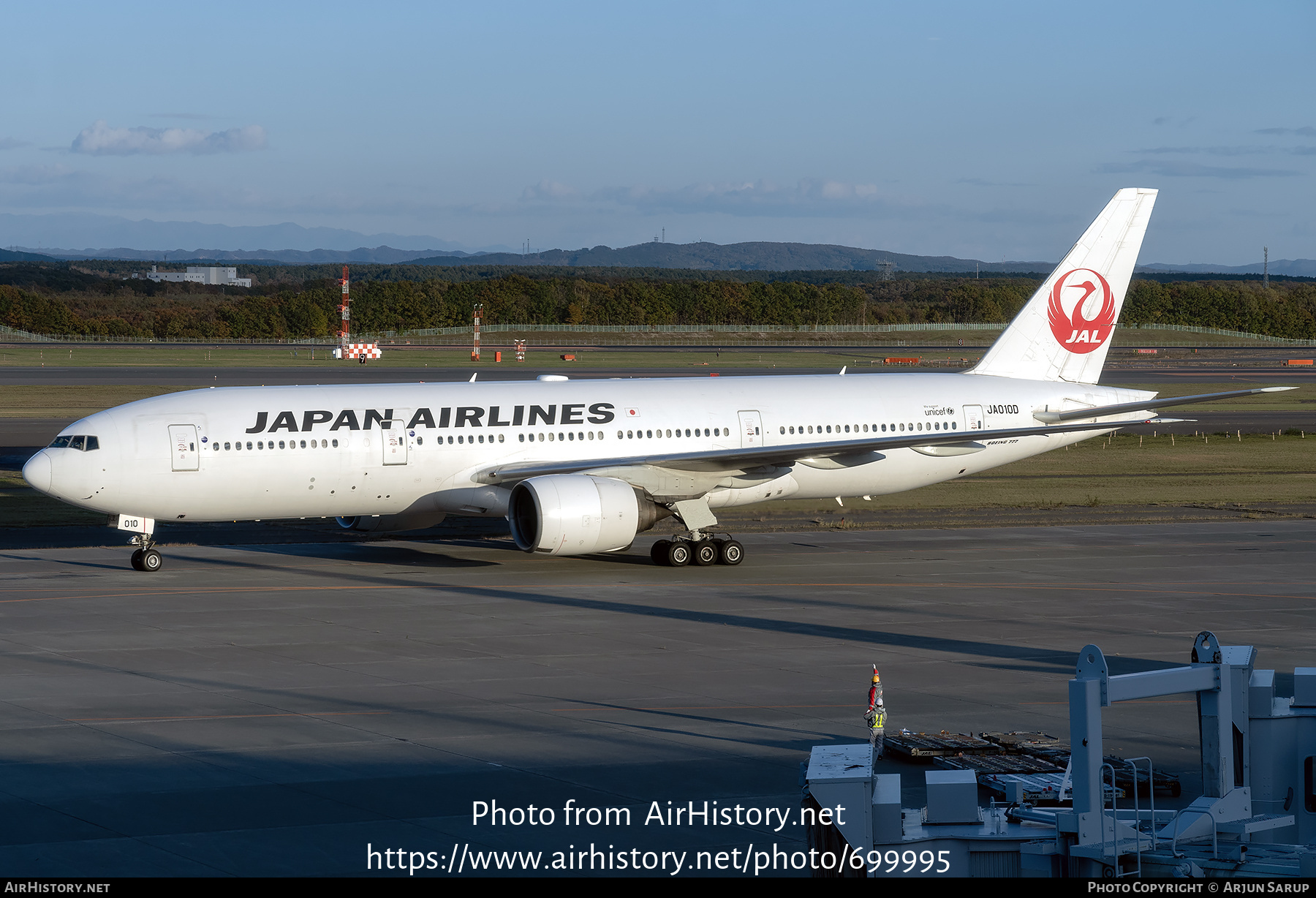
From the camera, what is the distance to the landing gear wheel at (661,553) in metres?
30.3

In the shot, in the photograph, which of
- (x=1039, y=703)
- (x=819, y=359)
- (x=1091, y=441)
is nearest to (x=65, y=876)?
(x=1039, y=703)

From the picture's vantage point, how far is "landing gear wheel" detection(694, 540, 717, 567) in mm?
30062

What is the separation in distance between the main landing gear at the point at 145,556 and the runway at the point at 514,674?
0.78ft

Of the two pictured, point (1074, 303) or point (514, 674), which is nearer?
point (514, 674)

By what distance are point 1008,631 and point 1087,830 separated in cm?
1391

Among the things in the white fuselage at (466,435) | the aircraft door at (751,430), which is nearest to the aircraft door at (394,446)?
the white fuselage at (466,435)

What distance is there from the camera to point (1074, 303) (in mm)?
35406

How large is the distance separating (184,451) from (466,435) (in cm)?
589

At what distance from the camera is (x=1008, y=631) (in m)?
23.2

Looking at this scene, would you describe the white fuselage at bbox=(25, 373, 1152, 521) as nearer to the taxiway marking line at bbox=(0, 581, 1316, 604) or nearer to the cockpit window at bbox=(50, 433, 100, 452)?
the cockpit window at bbox=(50, 433, 100, 452)

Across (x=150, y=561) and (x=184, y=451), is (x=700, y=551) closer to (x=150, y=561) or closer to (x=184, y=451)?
(x=184, y=451)

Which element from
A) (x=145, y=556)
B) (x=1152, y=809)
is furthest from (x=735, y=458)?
(x=1152, y=809)

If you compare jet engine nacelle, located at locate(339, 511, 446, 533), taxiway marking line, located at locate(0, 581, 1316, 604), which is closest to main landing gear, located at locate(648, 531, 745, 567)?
taxiway marking line, located at locate(0, 581, 1316, 604)

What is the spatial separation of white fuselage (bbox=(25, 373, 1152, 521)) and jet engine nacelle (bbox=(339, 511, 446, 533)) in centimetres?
37
